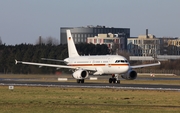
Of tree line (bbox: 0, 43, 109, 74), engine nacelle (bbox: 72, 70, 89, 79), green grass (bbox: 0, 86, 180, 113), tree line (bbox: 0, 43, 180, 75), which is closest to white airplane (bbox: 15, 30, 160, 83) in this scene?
engine nacelle (bbox: 72, 70, 89, 79)

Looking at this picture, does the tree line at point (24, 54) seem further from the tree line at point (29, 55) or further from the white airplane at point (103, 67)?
the white airplane at point (103, 67)

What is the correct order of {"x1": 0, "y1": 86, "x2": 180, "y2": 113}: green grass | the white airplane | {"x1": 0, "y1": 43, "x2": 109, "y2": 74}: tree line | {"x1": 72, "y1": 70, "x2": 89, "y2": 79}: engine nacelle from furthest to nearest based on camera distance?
1. {"x1": 0, "y1": 43, "x2": 109, "y2": 74}: tree line
2. {"x1": 72, "y1": 70, "x2": 89, "y2": 79}: engine nacelle
3. the white airplane
4. {"x1": 0, "y1": 86, "x2": 180, "y2": 113}: green grass

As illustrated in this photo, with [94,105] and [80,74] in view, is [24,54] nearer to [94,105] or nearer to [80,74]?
[80,74]

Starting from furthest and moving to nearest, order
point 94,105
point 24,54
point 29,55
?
point 24,54 < point 29,55 < point 94,105

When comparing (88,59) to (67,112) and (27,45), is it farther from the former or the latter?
(27,45)

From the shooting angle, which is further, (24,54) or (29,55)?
(24,54)

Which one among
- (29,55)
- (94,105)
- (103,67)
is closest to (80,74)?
(103,67)

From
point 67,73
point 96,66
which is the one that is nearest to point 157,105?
point 96,66

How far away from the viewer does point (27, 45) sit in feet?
448

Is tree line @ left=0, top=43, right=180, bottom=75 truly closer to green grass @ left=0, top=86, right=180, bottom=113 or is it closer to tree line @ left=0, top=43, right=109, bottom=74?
tree line @ left=0, top=43, right=109, bottom=74

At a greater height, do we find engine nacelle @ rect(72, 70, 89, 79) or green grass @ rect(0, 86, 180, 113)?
engine nacelle @ rect(72, 70, 89, 79)

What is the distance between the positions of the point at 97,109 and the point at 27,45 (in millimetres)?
104723

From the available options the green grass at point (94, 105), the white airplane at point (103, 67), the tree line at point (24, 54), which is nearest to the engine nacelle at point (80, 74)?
the white airplane at point (103, 67)

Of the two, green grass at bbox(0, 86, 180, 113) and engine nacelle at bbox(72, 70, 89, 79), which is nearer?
green grass at bbox(0, 86, 180, 113)
